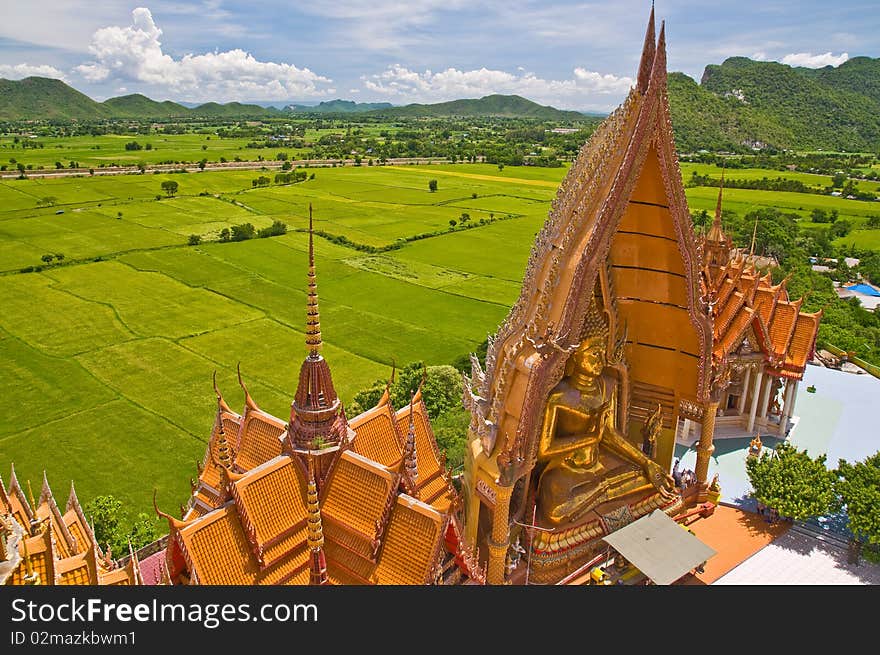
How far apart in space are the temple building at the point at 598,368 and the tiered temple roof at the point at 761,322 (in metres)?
6.02

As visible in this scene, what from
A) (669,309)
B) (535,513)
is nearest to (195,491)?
(535,513)

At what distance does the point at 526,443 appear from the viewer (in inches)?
529

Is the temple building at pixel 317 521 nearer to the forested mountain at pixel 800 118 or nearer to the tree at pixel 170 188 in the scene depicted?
the tree at pixel 170 188

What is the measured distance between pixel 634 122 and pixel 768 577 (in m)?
12.9

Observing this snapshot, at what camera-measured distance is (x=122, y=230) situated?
8106 cm

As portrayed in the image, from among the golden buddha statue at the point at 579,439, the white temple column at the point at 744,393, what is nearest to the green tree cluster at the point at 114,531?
the golden buddha statue at the point at 579,439

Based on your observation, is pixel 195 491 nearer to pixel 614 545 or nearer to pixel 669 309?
pixel 614 545

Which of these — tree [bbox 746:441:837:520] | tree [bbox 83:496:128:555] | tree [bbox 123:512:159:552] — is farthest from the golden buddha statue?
tree [bbox 83:496:128:555]

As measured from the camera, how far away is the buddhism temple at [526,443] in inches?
482

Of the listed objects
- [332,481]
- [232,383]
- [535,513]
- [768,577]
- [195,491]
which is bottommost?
[232,383]

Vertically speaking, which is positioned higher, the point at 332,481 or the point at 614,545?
the point at 332,481

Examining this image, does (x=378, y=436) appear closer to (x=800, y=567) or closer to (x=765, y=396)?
(x=800, y=567)

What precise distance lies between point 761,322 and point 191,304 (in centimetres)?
4615

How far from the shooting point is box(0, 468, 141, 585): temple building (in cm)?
911
